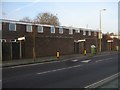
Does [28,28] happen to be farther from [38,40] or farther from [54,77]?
[54,77]

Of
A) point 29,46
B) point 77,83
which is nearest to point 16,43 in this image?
point 29,46

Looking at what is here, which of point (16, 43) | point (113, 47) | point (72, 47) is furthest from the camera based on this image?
point (113, 47)

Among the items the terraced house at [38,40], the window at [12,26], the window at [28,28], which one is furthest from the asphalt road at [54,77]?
the window at [28,28]

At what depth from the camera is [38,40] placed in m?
37.4

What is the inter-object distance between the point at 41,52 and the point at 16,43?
544 centimetres

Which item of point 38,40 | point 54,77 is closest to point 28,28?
point 38,40

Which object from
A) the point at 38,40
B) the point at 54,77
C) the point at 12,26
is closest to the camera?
the point at 54,77

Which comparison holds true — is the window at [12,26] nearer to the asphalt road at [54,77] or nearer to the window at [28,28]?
the window at [28,28]

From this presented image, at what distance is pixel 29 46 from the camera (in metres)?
35.6

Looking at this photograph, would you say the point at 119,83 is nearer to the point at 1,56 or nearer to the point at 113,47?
the point at 1,56

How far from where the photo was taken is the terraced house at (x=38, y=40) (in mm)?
32656

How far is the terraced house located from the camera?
32.7m

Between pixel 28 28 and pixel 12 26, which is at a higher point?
pixel 12 26

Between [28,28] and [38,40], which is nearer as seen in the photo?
[28,28]
